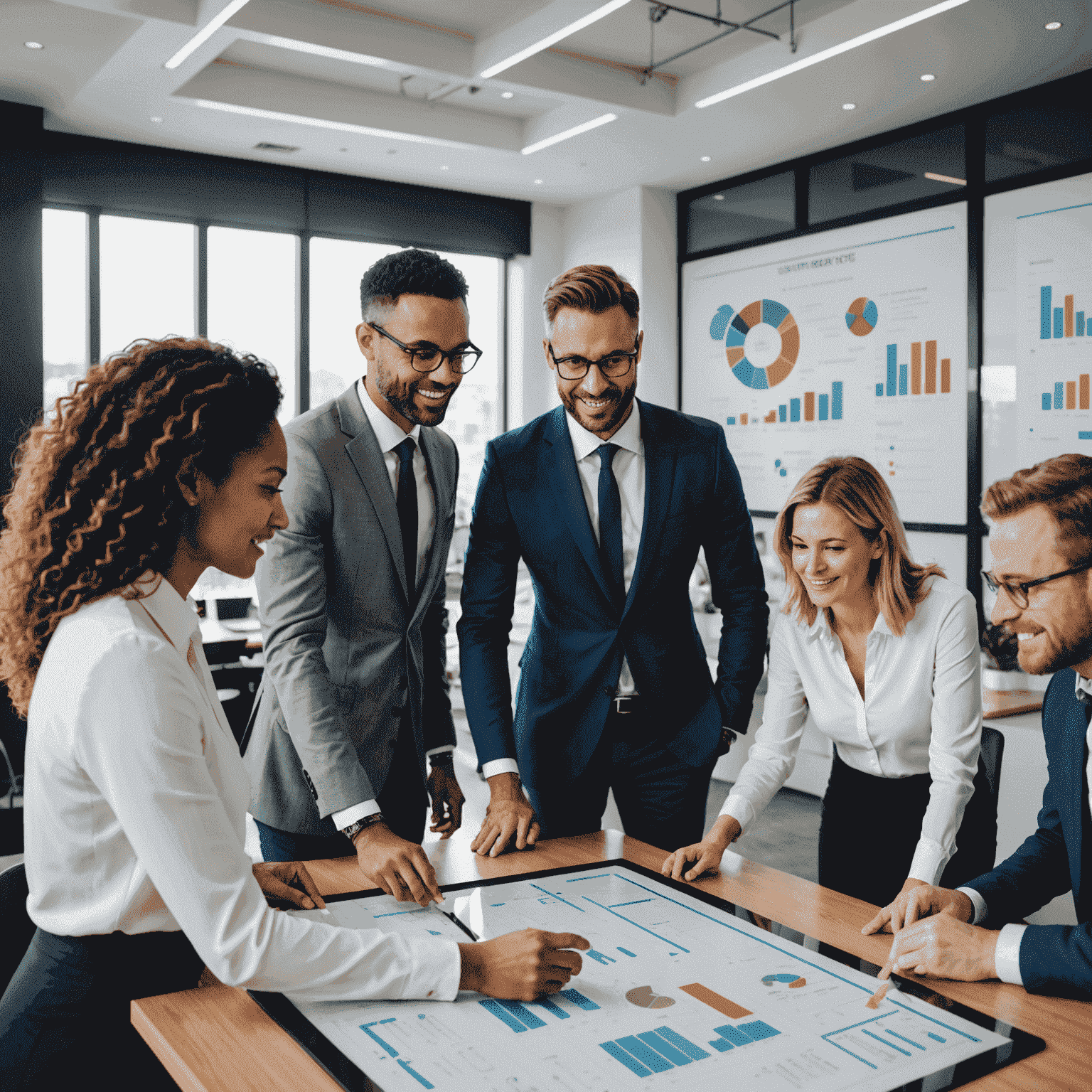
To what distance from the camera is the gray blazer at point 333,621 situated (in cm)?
186

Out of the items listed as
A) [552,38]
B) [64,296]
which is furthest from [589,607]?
[64,296]

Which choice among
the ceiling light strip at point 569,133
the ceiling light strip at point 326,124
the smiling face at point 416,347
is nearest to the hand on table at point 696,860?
the smiling face at point 416,347

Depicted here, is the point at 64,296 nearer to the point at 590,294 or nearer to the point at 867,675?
the point at 590,294

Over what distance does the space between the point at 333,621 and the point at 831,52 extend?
143 inches

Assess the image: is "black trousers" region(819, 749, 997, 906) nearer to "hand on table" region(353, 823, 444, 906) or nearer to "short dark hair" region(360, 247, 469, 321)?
"hand on table" region(353, 823, 444, 906)

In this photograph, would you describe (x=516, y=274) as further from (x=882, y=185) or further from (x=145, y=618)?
(x=145, y=618)

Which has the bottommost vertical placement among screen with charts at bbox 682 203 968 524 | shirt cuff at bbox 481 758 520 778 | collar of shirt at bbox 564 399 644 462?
shirt cuff at bbox 481 758 520 778

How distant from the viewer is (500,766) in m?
2.05

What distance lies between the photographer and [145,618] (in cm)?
128

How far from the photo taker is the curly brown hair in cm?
127

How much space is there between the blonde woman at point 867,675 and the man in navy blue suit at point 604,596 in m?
0.10

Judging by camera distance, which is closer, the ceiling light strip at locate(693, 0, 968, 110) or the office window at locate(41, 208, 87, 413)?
the ceiling light strip at locate(693, 0, 968, 110)

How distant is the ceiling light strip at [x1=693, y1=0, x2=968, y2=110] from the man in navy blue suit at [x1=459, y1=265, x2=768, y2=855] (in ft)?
8.53

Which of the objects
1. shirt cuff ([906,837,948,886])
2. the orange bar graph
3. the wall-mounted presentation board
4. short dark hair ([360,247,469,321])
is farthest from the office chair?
the wall-mounted presentation board
